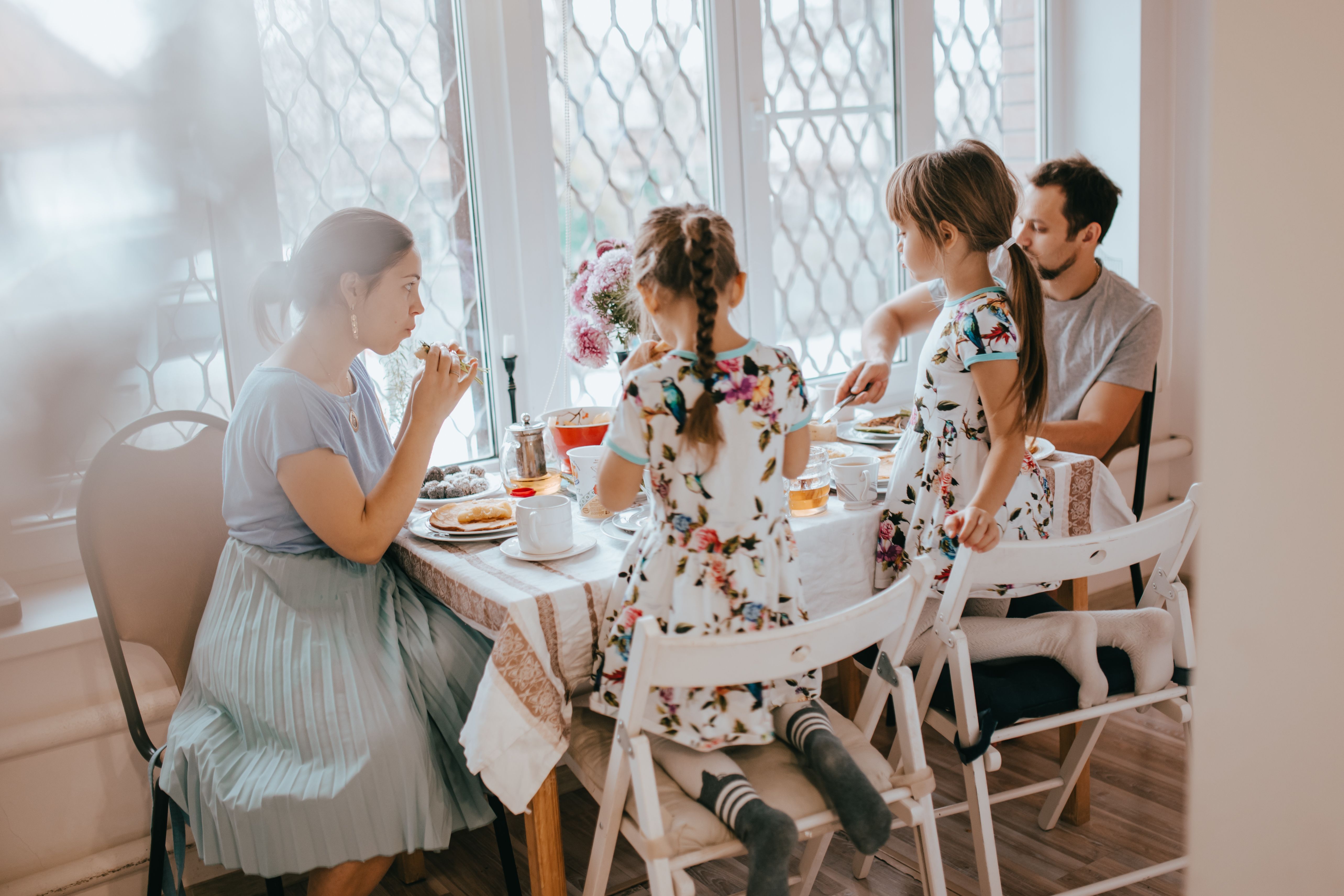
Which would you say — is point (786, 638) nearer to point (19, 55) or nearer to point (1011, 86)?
point (19, 55)

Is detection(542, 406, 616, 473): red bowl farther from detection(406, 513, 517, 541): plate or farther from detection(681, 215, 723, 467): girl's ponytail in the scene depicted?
detection(681, 215, 723, 467): girl's ponytail

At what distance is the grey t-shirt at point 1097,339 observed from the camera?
209cm

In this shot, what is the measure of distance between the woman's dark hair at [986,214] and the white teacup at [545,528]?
681 millimetres

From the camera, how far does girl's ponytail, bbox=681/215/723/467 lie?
114 centimetres

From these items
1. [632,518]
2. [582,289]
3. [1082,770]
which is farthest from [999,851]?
[582,289]

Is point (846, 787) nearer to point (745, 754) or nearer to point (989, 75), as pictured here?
point (745, 754)

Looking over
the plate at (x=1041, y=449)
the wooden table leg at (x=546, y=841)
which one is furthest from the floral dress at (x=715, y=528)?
the plate at (x=1041, y=449)

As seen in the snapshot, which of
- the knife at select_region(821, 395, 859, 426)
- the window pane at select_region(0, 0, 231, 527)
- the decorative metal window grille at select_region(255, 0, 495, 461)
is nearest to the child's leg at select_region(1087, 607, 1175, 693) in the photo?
the knife at select_region(821, 395, 859, 426)

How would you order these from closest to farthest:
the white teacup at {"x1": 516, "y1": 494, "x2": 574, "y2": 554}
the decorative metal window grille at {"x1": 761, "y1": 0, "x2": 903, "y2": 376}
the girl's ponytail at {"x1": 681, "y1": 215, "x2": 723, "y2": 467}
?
the girl's ponytail at {"x1": 681, "y1": 215, "x2": 723, "y2": 467}, the white teacup at {"x1": 516, "y1": 494, "x2": 574, "y2": 554}, the decorative metal window grille at {"x1": 761, "y1": 0, "x2": 903, "y2": 376}

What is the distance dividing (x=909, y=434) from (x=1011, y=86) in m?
1.81

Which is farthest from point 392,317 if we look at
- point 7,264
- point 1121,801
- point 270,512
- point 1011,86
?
point 1011,86

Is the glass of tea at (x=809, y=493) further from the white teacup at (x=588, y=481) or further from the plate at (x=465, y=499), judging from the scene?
the plate at (x=465, y=499)

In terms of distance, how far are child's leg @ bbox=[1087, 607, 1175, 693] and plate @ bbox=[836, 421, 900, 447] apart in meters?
0.54

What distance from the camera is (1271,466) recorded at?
0.26 metres
